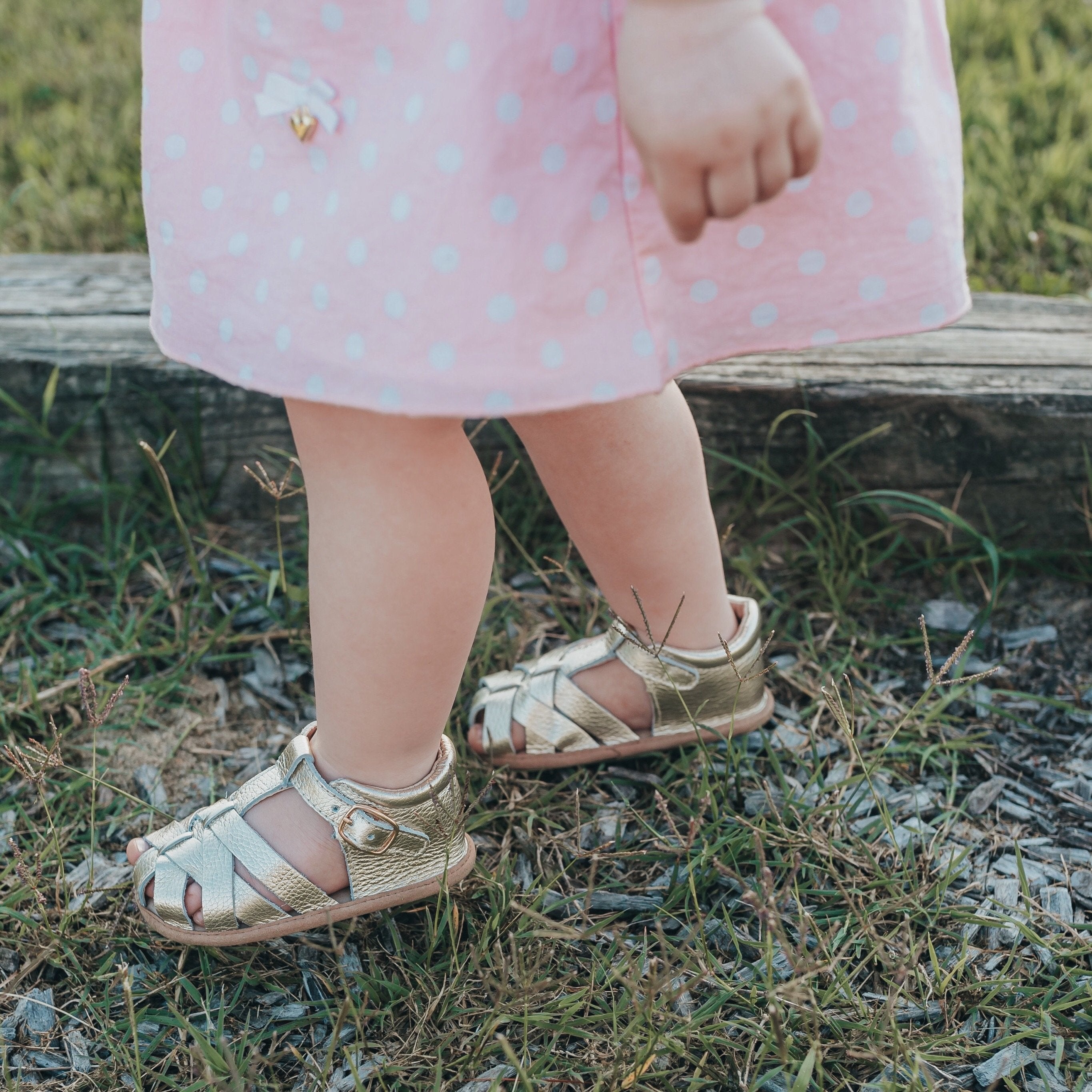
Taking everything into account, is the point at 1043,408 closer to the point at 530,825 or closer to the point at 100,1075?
the point at 530,825

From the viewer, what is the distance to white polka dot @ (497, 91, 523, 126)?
30.5 inches

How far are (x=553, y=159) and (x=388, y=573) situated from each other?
39 cm

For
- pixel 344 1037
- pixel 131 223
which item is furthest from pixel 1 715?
pixel 131 223

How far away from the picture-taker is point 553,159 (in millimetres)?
791

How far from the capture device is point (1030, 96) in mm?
2447

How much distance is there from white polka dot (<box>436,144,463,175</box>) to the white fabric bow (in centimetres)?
10

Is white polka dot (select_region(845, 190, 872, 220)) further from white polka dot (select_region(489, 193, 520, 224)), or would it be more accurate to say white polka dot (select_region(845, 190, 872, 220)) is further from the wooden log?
the wooden log

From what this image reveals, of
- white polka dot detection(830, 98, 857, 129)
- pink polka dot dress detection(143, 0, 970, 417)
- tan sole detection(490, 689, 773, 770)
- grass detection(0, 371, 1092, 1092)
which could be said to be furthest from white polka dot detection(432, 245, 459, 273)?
tan sole detection(490, 689, 773, 770)

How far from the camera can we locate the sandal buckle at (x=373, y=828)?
108cm

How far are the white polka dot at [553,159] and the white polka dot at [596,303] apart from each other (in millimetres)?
91

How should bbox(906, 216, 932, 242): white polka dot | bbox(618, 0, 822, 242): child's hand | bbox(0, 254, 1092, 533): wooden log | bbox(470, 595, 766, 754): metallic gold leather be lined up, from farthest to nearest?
bbox(0, 254, 1092, 533): wooden log → bbox(470, 595, 766, 754): metallic gold leather → bbox(906, 216, 932, 242): white polka dot → bbox(618, 0, 822, 242): child's hand

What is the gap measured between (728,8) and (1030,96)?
213cm

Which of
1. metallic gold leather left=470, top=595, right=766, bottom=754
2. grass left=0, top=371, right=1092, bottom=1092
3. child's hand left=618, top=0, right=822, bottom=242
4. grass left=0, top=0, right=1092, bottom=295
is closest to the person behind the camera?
child's hand left=618, top=0, right=822, bottom=242

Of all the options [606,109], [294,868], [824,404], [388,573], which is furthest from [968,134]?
[294,868]
